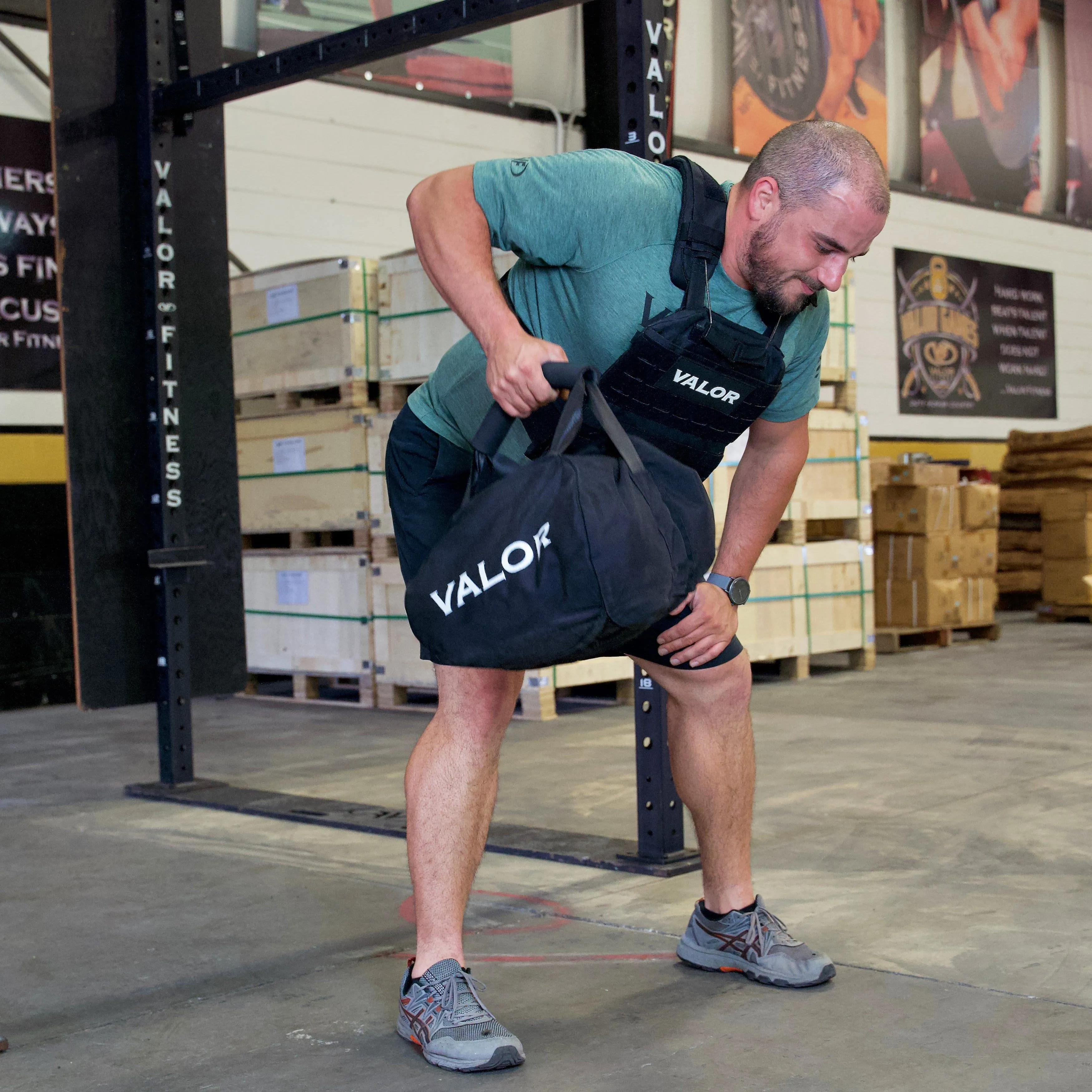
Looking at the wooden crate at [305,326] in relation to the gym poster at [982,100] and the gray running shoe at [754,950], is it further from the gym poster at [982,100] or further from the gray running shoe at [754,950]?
the gym poster at [982,100]

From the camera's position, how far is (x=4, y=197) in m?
7.58

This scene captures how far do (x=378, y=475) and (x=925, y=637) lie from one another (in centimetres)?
446

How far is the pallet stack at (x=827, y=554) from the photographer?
25.2ft

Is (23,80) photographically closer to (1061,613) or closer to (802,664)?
(802,664)

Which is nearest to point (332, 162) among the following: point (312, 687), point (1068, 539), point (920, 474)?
point (312, 687)

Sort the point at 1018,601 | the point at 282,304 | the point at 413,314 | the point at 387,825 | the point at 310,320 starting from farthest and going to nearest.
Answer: the point at 1018,601
the point at 282,304
the point at 310,320
the point at 413,314
the point at 387,825

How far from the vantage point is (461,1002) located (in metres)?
2.34

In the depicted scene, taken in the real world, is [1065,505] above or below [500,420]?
below

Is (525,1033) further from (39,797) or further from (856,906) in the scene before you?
(39,797)

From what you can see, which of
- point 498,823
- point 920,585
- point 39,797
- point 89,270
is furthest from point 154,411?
point 920,585

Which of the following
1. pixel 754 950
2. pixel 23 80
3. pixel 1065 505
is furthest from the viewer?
pixel 1065 505

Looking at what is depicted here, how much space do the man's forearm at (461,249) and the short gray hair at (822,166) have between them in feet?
1.50

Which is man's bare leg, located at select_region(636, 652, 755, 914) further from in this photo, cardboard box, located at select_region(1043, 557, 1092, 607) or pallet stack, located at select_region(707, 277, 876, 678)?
cardboard box, located at select_region(1043, 557, 1092, 607)

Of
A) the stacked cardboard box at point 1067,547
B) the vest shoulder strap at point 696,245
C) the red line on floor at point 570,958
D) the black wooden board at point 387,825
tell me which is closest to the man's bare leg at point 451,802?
the red line on floor at point 570,958
